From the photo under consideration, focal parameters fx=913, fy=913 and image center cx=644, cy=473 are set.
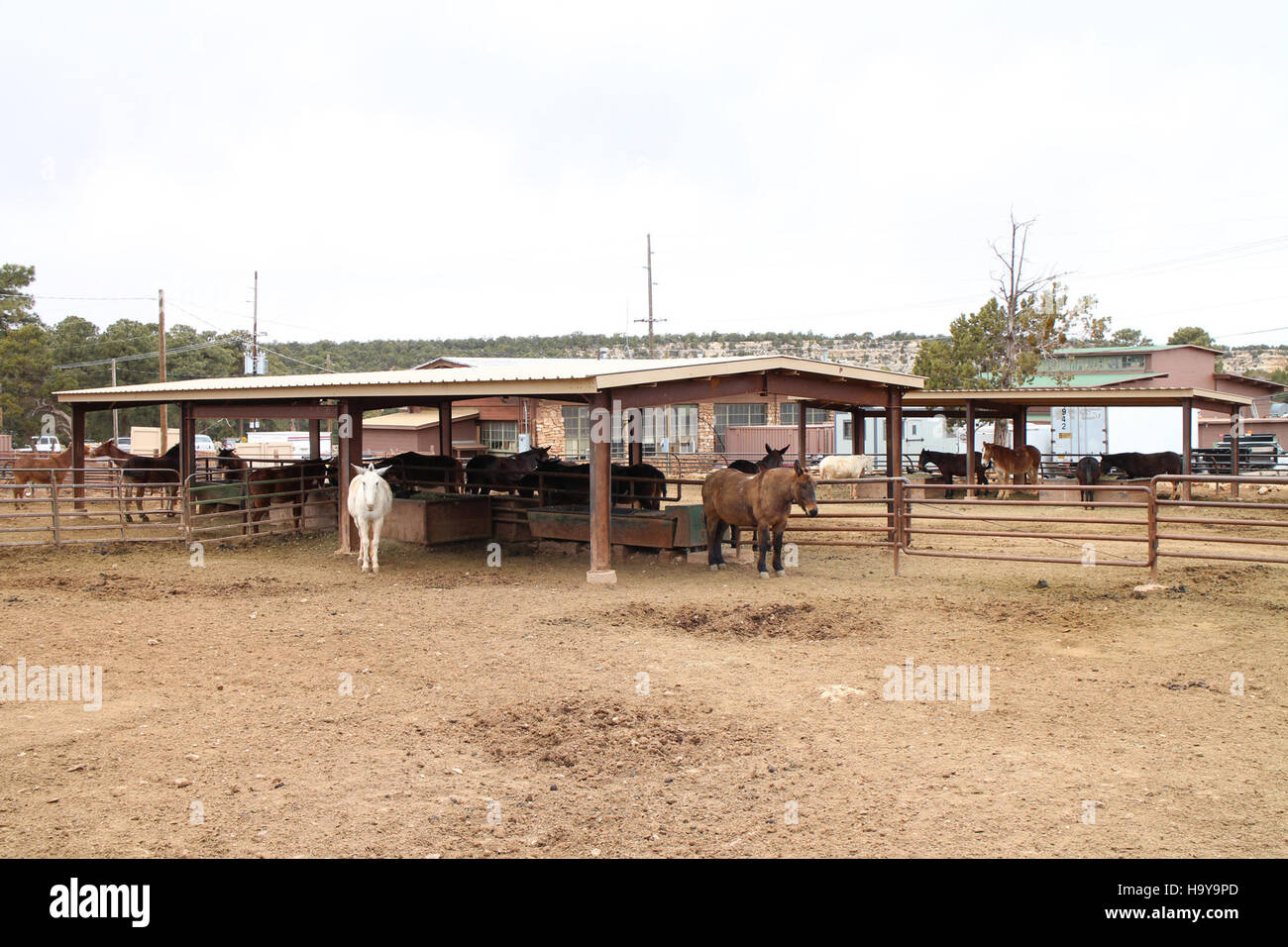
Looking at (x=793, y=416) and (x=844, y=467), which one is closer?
(x=844, y=467)

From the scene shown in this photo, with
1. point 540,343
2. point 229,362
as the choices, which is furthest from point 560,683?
point 540,343

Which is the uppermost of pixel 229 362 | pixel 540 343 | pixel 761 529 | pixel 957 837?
pixel 540 343

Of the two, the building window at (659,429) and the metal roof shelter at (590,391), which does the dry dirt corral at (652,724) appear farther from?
the building window at (659,429)

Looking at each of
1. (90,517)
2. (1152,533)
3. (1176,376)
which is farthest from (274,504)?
(1176,376)

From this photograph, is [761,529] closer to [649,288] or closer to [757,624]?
[757,624]

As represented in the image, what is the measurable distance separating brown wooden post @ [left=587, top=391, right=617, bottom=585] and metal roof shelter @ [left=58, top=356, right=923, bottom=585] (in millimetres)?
12

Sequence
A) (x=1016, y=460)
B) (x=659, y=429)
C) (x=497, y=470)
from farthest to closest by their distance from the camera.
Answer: (x=659, y=429) → (x=1016, y=460) → (x=497, y=470)

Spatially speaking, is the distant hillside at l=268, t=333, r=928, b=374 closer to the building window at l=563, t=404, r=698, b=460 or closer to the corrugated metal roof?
the building window at l=563, t=404, r=698, b=460

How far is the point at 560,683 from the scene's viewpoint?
22.5 feet

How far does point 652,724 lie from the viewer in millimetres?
5836

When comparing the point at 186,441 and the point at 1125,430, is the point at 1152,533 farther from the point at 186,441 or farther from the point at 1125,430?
the point at 1125,430

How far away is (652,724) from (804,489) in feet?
19.5

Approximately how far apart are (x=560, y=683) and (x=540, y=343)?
94998 millimetres

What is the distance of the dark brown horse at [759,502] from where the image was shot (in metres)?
11.4
